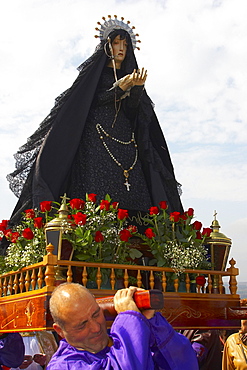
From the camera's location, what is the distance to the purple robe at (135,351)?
201 cm

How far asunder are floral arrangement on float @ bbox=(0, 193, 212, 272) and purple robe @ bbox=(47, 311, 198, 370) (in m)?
2.68

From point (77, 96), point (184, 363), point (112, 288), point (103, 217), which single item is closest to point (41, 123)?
point (77, 96)

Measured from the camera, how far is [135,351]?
201cm

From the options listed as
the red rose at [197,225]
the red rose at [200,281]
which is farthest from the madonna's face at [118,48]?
the red rose at [200,281]

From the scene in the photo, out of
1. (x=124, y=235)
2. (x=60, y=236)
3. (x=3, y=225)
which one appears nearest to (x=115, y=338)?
(x=60, y=236)

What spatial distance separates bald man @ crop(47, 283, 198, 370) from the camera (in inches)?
79.7

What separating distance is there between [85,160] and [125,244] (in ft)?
6.31

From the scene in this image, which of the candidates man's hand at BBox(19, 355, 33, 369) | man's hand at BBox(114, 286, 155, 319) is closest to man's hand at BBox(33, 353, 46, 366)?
man's hand at BBox(19, 355, 33, 369)

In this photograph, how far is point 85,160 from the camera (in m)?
6.82

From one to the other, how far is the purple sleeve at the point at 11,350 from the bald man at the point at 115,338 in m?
3.29

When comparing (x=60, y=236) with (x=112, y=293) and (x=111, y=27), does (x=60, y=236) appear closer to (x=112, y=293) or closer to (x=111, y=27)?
(x=112, y=293)

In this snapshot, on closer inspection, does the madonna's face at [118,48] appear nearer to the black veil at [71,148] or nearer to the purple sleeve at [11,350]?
the black veil at [71,148]

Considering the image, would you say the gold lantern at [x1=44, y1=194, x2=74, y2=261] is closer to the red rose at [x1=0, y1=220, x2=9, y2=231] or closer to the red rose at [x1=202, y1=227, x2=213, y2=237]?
the red rose at [x1=0, y1=220, x2=9, y2=231]

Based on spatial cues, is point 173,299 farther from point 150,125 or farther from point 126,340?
point 150,125
